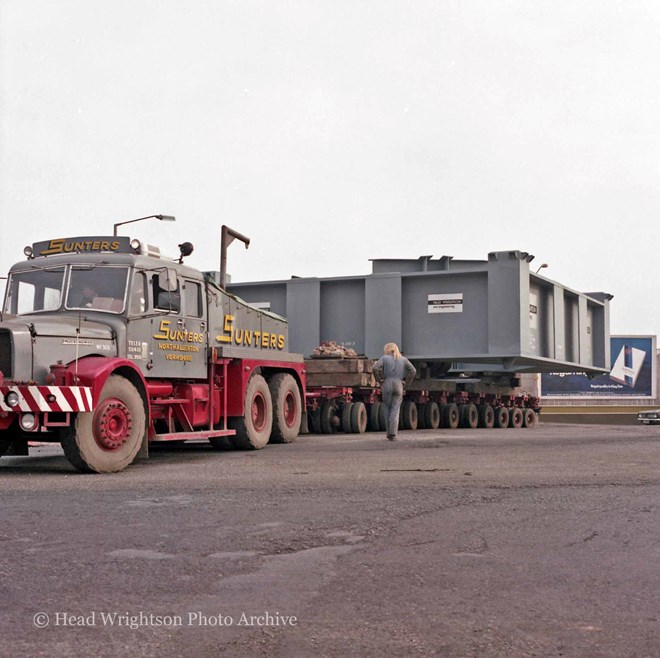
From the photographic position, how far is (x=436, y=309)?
18.3 m

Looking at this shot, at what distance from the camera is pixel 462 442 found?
13.8 m

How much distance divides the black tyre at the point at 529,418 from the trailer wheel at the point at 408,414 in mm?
6879

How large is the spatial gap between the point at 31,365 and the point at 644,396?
49360mm

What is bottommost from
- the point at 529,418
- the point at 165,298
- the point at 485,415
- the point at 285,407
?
the point at 529,418

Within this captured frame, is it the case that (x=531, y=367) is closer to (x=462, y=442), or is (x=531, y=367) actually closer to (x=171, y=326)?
(x=462, y=442)

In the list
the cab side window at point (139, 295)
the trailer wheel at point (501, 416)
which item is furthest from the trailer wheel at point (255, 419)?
the trailer wheel at point (501, 416)

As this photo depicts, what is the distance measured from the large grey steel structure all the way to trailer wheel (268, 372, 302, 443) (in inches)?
189

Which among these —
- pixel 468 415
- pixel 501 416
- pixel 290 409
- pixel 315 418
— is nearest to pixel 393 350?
pixel 290 409

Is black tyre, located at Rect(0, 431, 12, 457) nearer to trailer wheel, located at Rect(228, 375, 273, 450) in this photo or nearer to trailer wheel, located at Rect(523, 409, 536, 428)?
trailer wheel, located at Rect(228, 375, 273, 450)

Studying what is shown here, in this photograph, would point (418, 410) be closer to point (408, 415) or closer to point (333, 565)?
point (408, 415)

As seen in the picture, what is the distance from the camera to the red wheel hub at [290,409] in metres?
14.0

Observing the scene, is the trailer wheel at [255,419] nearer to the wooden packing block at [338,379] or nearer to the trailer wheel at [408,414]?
the wooden packing block at [338,379]

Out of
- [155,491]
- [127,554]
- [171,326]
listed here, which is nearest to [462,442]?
[171,326]

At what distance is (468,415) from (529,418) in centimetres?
479
